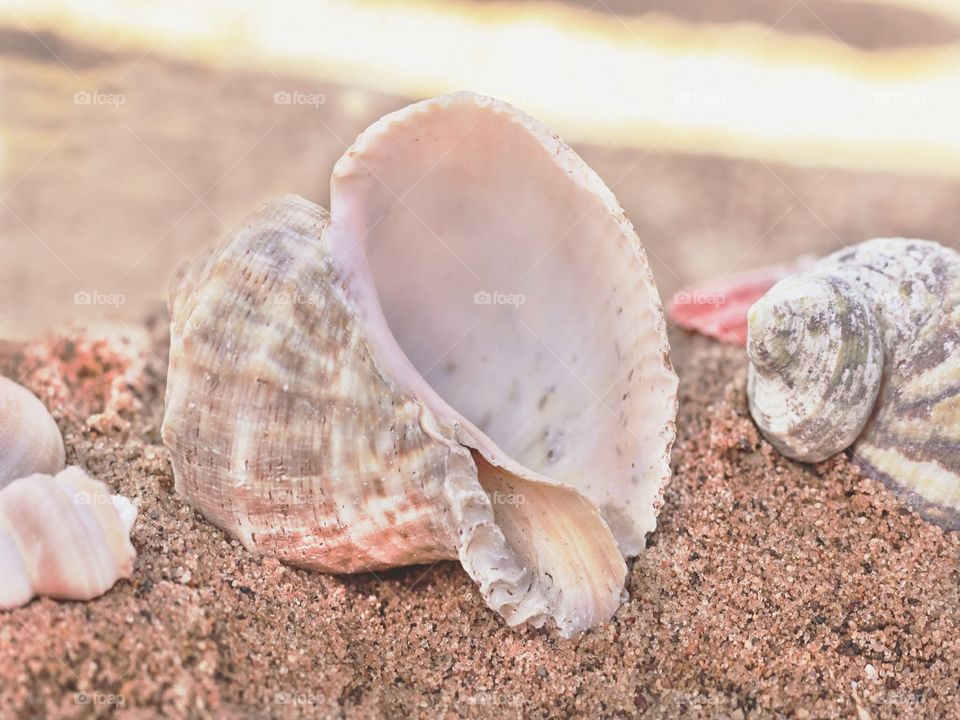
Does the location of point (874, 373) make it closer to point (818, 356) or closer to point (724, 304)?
point (818, 356)

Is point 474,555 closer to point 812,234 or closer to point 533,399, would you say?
point 533,399

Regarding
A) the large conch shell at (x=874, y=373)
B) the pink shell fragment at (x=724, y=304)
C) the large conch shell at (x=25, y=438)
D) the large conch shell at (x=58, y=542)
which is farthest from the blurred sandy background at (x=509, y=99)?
the large conch shell at (x=58, y=542)

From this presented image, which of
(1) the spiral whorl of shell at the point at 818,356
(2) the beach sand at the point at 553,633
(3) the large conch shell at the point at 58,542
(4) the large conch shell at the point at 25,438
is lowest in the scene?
(2) the beach sand at the point at 553,633

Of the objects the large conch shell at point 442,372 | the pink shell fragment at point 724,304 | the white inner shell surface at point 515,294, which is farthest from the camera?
the pink shell fragment at point 724,304

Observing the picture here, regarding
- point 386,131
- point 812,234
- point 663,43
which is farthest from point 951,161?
point 386,131

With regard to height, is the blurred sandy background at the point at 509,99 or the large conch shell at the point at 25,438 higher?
the large conch shell at the point at 25,438

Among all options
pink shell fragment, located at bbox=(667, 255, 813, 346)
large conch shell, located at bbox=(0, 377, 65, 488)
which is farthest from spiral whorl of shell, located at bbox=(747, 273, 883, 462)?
large conch shell, located at bbox=(0, 377, 65, 488)

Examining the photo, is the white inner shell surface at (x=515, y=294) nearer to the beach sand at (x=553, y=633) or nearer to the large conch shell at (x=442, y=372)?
the large conch shell at (x=442, y=372)
